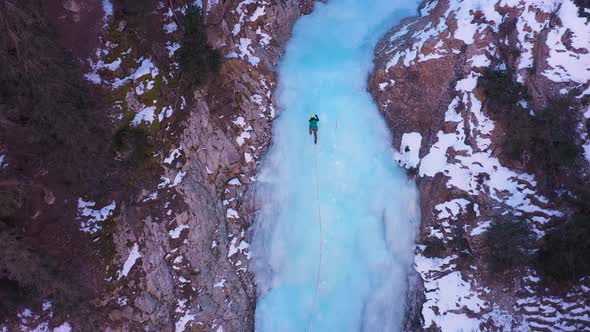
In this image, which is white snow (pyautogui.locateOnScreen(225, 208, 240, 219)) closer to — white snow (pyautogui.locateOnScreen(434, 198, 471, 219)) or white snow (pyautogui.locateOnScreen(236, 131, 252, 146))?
white snow (pyautogui.locateOnScreen(236, 131, 252, 146))

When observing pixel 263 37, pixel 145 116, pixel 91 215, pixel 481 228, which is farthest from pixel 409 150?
pixel 91 215

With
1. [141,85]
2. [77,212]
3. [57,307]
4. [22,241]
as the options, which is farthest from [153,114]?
[57,307]

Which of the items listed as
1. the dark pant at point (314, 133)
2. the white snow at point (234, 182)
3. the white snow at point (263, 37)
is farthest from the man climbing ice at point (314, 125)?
the white snow at point (263, 37)

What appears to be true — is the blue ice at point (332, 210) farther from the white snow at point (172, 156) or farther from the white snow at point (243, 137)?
the white snow at point (172, 156)

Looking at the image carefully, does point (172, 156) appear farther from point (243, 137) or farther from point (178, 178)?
point (243, 137)

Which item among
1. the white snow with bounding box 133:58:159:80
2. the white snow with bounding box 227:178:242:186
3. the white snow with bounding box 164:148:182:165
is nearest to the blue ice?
the white snow with bounding box 227:178:242:186

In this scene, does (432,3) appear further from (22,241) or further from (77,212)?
(22,241)
